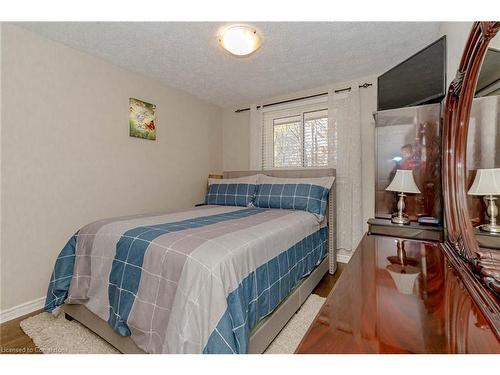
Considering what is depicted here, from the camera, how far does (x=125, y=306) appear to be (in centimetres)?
131

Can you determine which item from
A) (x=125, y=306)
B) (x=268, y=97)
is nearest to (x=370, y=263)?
(x=125, y=306)

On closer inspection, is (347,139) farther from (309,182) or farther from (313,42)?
(313,42)

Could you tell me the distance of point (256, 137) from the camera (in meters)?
3.58

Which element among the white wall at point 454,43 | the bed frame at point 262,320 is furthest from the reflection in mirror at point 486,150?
the bed frame at point 262,320

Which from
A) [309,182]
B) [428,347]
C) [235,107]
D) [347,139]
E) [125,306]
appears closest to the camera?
[428,347]

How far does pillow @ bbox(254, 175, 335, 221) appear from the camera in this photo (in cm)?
247

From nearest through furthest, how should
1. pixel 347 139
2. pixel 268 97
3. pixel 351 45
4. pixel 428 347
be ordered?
pixel 428 347 < pixel 351 45 < pixel 347 139 < pixel 268 97

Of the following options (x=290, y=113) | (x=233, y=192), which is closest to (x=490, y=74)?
(x=233, y=192)

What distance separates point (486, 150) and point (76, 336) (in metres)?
2.47

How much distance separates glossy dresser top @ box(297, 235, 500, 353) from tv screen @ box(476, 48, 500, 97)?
25.4 inches

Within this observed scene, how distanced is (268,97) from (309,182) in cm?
163

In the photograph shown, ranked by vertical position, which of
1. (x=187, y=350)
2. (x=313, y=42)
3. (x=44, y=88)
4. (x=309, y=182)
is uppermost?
(x=313, y=42)

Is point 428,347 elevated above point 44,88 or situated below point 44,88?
below

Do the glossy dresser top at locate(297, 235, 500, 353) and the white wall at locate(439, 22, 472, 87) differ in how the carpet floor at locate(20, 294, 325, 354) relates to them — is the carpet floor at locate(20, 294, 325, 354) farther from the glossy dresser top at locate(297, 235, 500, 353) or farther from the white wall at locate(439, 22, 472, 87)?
the white wall at locate(439, 22, 472, 87)
